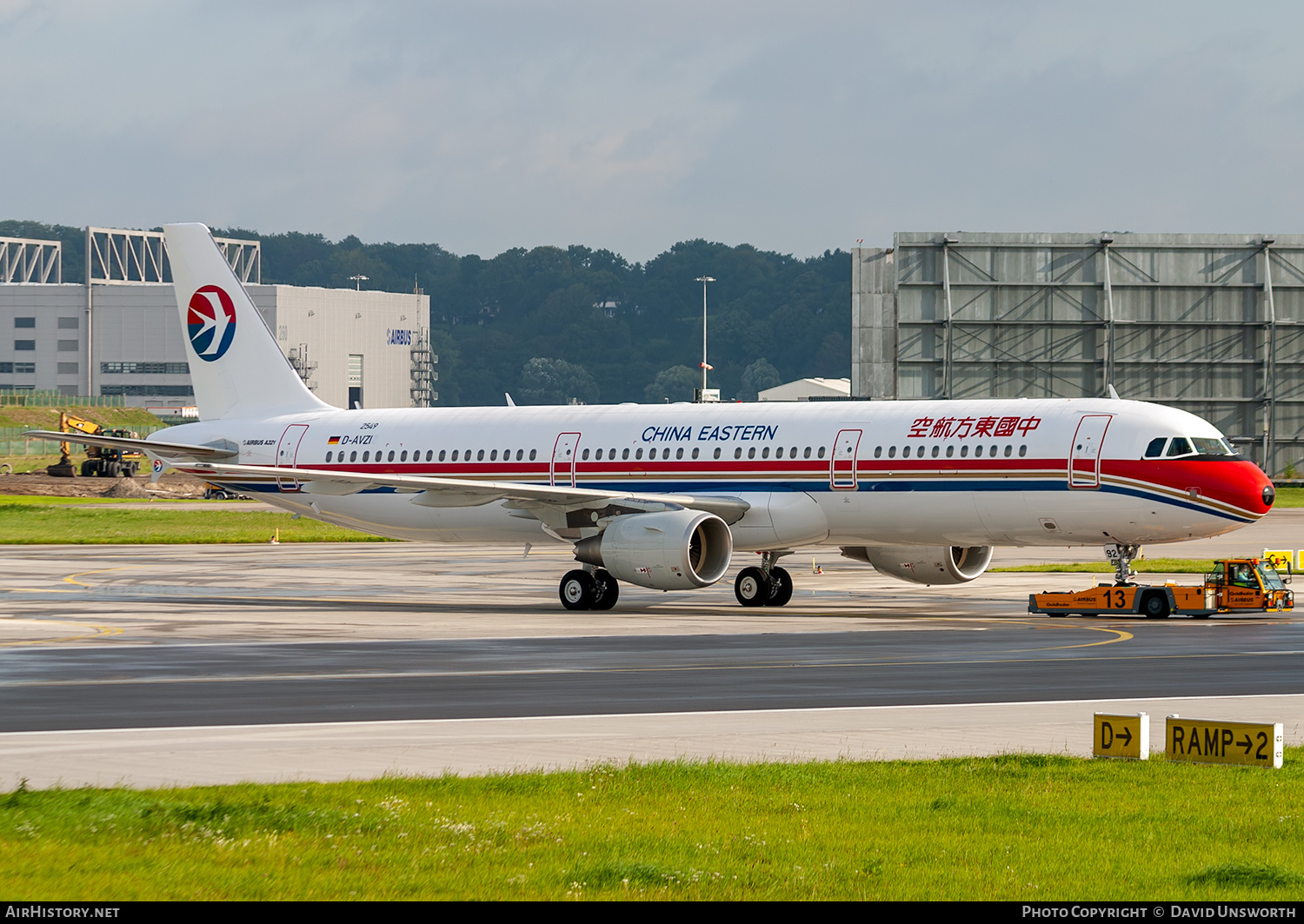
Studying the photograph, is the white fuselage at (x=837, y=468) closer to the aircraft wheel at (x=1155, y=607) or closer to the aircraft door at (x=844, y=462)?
the aircraft door at (x=844, y=462)

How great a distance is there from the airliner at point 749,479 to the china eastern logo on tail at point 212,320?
4.28 feet

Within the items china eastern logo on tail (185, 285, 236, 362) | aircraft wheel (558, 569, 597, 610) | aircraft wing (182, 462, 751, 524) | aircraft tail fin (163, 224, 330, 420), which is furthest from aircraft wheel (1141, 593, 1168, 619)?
china eastern logo on tail (185, 285, 236, 362)

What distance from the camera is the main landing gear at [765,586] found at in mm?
41969

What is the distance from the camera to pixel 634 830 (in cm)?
1320

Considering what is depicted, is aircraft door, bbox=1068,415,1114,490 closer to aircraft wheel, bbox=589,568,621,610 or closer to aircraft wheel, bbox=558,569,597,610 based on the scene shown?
Answer: aircraft wheel, bbox=589,568,621,610

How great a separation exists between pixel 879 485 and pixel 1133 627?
6520mm

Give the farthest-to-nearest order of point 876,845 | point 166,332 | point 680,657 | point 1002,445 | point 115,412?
1. point 166,332
2. point 115,412
3. point 1002,445
4. point 680,657
5. point 876,845

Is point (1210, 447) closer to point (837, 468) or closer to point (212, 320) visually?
point (837, 468)

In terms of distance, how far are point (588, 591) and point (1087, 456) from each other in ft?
39.1

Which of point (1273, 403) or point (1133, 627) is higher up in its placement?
point (1273, 403)

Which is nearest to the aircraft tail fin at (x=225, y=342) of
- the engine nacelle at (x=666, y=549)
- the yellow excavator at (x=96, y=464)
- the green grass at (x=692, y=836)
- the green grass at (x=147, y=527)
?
the engine nacelle at (x=666, y=549)

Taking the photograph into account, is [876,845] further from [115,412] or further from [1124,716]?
[115,412]
